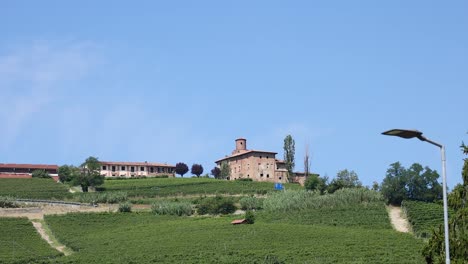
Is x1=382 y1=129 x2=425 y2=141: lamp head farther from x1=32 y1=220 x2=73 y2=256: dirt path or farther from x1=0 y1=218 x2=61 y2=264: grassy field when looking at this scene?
x1=32 y1=220 x2=73 y2=256: dirt path

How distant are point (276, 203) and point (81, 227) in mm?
23505

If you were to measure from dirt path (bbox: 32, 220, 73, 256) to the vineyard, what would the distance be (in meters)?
31.1

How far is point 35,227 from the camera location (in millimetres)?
75750

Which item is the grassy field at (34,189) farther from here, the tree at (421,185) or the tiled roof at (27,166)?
the tree at (421,185)

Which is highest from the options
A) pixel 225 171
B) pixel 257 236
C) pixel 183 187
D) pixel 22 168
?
pixel 22 168

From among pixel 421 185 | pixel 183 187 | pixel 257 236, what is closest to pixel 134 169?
pixel 183 187

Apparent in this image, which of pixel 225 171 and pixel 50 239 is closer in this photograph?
pixel 50 239

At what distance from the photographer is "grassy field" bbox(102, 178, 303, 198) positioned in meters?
106

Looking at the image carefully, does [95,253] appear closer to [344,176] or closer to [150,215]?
[150,215]

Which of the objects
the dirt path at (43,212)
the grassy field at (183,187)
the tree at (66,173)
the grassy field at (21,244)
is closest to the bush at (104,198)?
the dirt path at (43,212)

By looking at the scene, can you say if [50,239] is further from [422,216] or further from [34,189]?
[34,189]

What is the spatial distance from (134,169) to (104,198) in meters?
60.8

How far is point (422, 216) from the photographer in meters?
71.8

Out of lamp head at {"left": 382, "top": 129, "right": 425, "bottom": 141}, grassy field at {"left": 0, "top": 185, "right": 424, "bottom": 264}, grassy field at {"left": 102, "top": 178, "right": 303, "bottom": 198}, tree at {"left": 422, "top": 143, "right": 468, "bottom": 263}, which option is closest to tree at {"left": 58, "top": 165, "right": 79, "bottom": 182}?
grassy field at {"left": 102, "top": 178, "right": 303, "bottom": 198}
